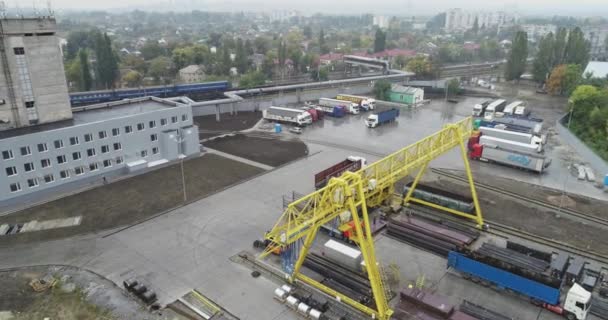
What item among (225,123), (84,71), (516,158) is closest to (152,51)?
(84,71)

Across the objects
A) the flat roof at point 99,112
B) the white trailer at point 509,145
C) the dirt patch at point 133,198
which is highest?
the flat roof at point 99,112

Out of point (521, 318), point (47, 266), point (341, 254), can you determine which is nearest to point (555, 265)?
point (521, 318)

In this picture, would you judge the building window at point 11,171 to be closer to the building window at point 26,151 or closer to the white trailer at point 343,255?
the building window at point 26,151

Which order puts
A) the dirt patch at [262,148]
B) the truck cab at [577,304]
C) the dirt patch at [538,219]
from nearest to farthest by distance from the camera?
1. the truck cab at [577,304]
2. the dirt patch at [538,219]
3. the dirt patch at [262,148]

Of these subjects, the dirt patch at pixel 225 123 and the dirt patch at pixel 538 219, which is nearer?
the dirt patch at pixel 538 219

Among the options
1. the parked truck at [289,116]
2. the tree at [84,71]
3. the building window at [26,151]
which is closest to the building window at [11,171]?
the building window at [26,151]

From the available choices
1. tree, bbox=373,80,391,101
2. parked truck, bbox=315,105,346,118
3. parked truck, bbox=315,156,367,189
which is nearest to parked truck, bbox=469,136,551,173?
parked truck, bbox=315,156,367,189

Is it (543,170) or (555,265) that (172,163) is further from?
(543,170)
